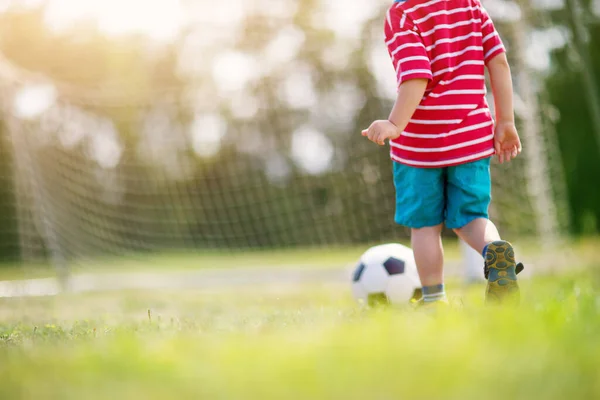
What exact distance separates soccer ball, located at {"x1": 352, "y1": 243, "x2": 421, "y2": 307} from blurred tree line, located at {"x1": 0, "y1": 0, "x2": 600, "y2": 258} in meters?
4.20

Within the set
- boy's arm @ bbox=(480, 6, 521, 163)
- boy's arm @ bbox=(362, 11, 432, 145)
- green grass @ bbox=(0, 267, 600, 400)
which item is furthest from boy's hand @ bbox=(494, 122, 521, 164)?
green grass @ bbox=(0, 267, 600, 400)

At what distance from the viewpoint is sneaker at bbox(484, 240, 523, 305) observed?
6.04 ft

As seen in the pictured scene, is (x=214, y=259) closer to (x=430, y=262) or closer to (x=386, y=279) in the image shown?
(x=386, y=279)

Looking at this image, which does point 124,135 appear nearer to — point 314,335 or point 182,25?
point 182,25

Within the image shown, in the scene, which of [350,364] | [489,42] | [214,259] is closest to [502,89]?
[489,42]

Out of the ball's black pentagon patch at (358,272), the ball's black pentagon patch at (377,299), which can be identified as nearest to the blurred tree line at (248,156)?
the ball's black pentagon patch at (358,272)

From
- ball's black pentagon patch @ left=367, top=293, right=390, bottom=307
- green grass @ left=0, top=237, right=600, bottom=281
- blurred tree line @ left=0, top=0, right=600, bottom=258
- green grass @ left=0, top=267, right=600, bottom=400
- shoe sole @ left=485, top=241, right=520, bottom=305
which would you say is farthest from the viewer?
green grass @ left=0, top=237, right=600, bottom=281

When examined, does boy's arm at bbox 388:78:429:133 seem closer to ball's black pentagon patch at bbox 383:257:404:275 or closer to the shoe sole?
the shoe sole

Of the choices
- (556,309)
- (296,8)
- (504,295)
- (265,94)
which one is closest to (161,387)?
(556,309)

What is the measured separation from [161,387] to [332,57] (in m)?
12.0

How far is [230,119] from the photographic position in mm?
11422

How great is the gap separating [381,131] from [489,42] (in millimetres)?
536

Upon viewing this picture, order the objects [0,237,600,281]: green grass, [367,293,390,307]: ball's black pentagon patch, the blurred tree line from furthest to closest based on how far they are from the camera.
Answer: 1. [0,237,600,281]: green grass
2. the blurred tree line
3. [367,293,390,307]: ball's black pentagon patch

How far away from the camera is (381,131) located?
6.52 ft
